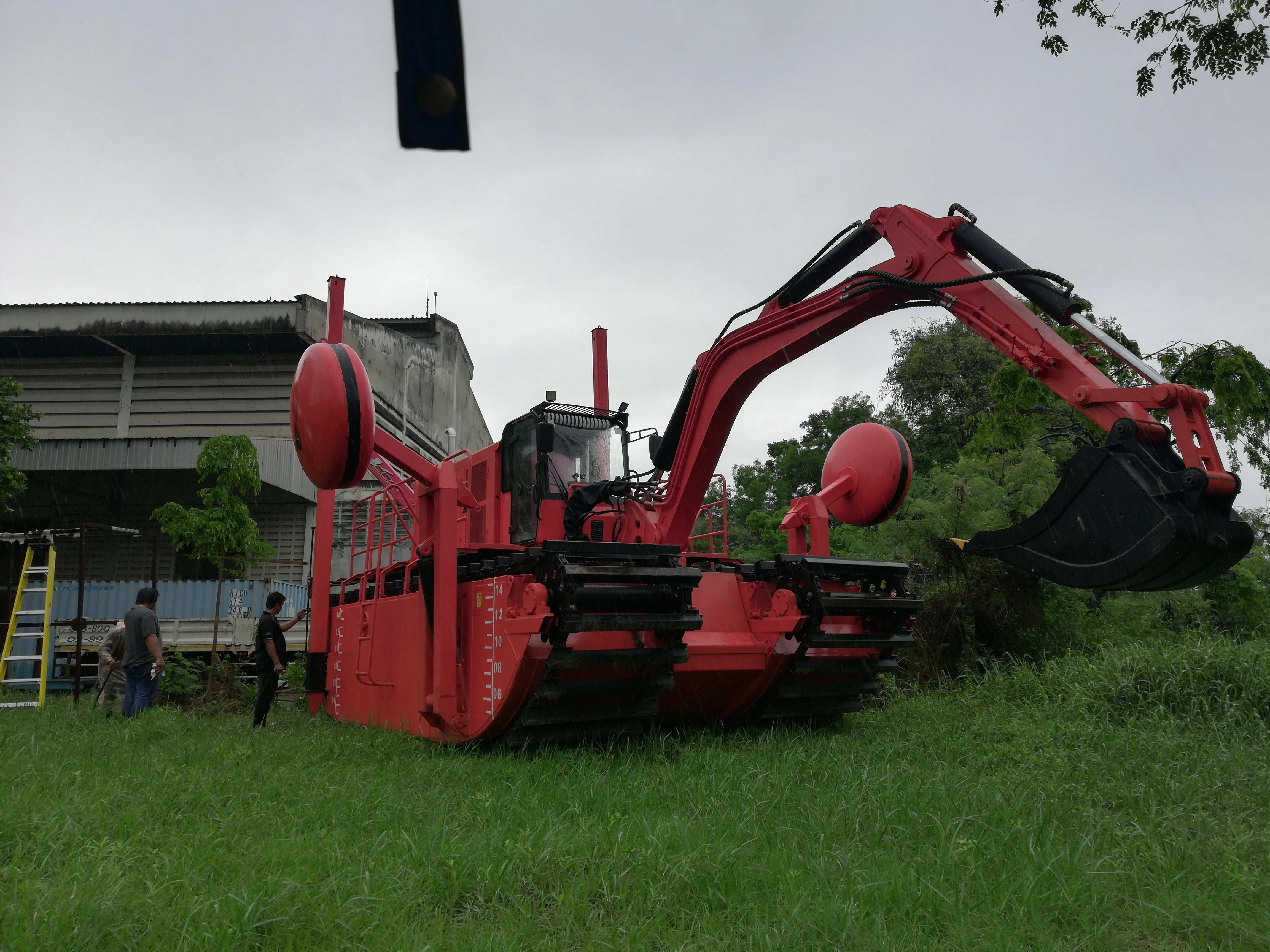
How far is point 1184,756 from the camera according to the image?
5.79 metres

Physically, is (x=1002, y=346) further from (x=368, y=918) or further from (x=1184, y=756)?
(x=368, y=918)

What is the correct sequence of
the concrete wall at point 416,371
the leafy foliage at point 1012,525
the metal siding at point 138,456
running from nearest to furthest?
the leafy foliage at point 1012,525 < the metal siding at point 138,456 < the concrete wall at point 416,371

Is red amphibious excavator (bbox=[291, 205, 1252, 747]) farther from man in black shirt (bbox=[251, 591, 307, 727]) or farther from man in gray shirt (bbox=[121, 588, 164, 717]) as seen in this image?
man in gray shirt (bbox=[121, 588, 164, 717])

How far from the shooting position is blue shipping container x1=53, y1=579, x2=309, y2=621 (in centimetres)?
1586

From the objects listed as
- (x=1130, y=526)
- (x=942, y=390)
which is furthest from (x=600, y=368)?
(x=942, y=390)

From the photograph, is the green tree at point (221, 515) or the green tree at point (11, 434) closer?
the green tree at point (221, 515)

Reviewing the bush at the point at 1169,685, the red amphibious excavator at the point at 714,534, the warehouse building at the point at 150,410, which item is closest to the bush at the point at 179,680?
the red amphibious excavator at the point at 714,534

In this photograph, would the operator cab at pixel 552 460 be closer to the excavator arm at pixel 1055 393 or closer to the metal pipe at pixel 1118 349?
the excavator arm at pixel 1055 393

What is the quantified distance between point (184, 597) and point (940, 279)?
1446 centimetres

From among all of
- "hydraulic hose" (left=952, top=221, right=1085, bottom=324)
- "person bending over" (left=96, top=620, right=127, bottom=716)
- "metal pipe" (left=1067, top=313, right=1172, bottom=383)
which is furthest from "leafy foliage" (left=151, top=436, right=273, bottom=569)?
"metal pipe" (left=1067, top=313, right=1172, bottom=383)

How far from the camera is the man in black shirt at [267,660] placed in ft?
31.5

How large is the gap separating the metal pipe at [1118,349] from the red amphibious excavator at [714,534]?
2cm

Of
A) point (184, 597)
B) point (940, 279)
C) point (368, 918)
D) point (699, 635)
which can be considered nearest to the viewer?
point (368, 918)

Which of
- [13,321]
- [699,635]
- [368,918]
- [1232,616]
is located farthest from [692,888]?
[13,321]
